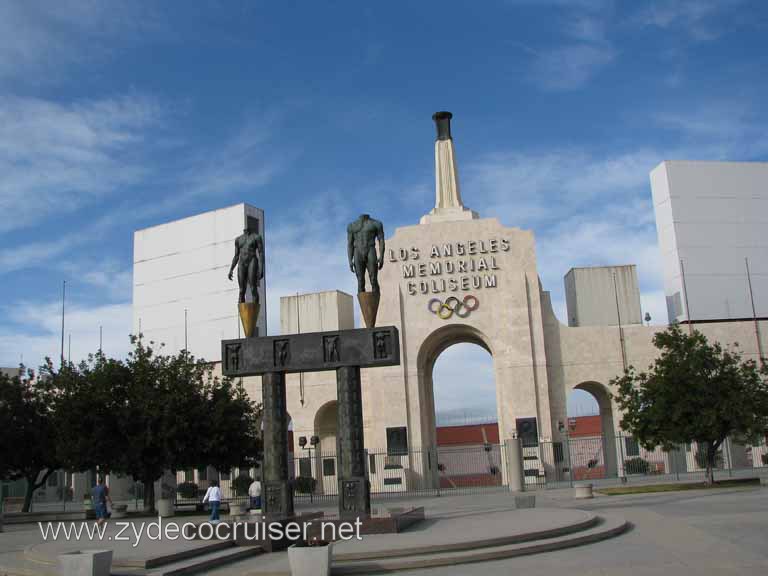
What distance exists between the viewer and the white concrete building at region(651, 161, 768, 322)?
48.7 meters

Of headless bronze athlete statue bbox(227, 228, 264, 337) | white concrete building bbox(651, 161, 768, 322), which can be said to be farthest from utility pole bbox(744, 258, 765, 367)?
headless bronze athlete statue bbox(227, 228, 264, 337)

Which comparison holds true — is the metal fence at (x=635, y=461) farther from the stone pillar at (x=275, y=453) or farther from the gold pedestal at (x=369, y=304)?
the stone pillar at (x=275, y=453)

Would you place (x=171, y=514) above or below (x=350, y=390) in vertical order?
below

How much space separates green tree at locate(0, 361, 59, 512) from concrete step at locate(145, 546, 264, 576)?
18664 millimetres

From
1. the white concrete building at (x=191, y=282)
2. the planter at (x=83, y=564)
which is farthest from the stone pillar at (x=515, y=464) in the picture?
the white concrete building at (x=191, y=282)

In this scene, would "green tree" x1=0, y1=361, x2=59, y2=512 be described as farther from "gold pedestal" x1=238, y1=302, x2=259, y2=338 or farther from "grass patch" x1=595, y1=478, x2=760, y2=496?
"grass patch" x1=595, y1=478, x2=760, y2=496

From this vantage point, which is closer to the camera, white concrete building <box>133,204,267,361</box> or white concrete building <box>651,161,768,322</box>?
white concrete building <box>651,161,768,322</box>

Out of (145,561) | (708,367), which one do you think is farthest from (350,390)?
(708,367)

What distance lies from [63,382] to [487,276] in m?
23.9

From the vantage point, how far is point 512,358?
44500mm

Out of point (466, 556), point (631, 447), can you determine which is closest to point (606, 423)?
point (631, 447)

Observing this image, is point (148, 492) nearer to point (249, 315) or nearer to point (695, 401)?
point (249, 315)

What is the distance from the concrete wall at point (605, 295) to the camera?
47.3 m

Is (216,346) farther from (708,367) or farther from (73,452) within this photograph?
(708,367)
